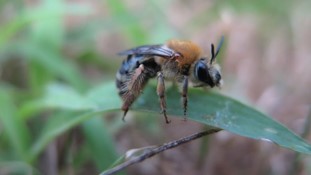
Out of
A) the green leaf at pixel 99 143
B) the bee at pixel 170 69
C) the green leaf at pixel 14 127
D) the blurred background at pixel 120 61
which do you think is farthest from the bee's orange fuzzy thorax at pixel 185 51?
the green leaf at pixel 14 127

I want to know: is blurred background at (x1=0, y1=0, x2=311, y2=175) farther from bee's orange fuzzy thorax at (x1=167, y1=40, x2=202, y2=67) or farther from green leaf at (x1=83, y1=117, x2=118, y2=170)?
bee's orange fuzzy thorax at (x1=167, y1=40, x2=202, y2=67)

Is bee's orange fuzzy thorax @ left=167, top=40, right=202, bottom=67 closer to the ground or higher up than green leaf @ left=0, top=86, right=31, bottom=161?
higher up

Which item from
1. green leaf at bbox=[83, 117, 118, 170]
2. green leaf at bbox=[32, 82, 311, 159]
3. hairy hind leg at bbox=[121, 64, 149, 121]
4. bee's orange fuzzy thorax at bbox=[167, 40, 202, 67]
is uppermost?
bee's orange fuzzy thorax at bbox=[167, 40, 202, 67]

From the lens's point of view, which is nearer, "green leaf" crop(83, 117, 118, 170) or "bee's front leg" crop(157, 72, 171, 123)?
"bee's front leg" crop(157, 72, 171, 123)

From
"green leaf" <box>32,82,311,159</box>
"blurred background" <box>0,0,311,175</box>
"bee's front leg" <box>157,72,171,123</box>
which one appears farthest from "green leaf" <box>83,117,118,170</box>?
"bee's front leg" <box>157,72,171,123</box>

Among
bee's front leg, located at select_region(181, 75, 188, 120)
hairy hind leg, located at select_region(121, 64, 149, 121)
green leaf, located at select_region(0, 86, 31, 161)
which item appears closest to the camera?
bee's front leg, located at select_region(181, 75, 188, 120)

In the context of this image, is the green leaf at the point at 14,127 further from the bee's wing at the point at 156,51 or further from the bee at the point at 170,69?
the bee's wing at the point at 156,51

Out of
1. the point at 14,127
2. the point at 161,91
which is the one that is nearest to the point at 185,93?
the point at 161,91
